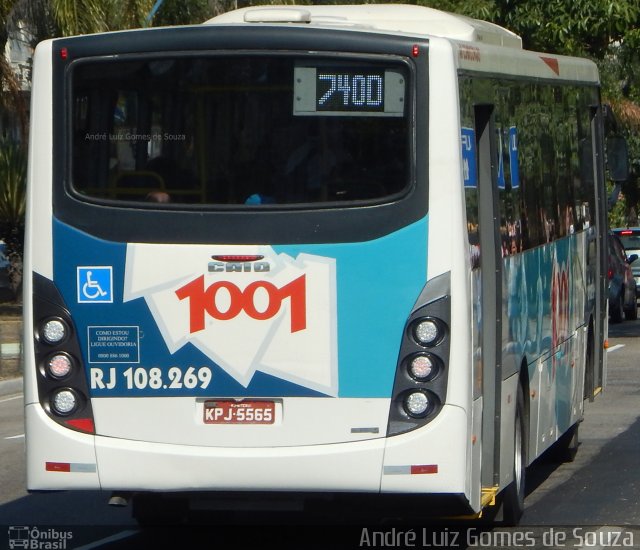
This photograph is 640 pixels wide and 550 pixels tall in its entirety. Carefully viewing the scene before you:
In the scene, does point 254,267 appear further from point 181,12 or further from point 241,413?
point 181,12

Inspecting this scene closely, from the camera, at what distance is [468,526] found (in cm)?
933

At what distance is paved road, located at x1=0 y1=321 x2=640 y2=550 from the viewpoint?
895cm

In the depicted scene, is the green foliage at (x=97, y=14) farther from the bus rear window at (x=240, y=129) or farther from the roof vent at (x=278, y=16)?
the bus rear window at (x=240, y=129)

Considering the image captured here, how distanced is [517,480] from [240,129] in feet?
9.97

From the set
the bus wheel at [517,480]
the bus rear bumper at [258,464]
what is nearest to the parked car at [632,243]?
the bus wheel at [517,480]

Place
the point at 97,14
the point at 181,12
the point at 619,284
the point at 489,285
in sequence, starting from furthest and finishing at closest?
the point at 619,284 < the point at 181,12 < the point at 97,14 < the point at 489,285

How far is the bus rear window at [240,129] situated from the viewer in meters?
7.57

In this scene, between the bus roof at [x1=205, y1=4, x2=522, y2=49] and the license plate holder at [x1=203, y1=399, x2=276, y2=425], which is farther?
the bus roof at [x1=205, y1=4, x2=522, y2=49]

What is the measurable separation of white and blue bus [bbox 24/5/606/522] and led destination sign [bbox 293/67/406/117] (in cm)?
1

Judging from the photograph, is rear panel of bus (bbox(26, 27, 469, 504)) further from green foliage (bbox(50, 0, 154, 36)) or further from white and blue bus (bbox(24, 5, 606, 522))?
green foliage (bbox(50, 0, 154, 36))

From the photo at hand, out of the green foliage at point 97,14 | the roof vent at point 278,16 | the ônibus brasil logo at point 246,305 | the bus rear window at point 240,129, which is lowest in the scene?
the ônibus brasil logo at point 246,305

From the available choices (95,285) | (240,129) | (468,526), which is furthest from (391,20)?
(468,526)

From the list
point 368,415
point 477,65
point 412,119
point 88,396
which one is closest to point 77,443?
point 88,396

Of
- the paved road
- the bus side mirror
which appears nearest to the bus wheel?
the paved road
